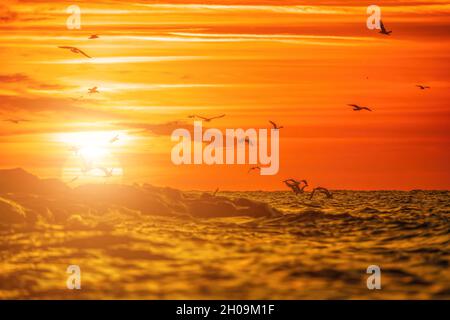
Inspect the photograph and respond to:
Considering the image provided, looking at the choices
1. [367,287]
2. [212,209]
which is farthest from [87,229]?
[367,287]

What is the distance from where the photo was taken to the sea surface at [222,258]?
23.1 meters

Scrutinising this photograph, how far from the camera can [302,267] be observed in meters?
26.9

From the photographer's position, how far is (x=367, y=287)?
76.5ft

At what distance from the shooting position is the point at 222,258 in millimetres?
Answer: 28984

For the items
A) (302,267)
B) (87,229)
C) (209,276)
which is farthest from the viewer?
(87,229)

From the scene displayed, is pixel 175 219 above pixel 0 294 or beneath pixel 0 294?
above

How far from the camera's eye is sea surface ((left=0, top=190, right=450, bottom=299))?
2309 cm

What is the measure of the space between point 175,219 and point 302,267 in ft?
Result: 67.7

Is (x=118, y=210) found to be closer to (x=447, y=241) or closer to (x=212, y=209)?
(x=212, y=209)
